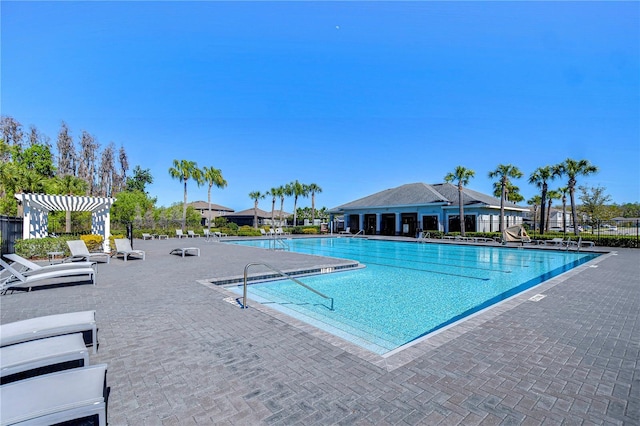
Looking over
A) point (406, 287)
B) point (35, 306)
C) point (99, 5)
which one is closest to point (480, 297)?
point (406, 287)

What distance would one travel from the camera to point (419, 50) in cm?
1791

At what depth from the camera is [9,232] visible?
12.2 meters

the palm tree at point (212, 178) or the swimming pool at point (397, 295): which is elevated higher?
the palm tree at point (212, 178)

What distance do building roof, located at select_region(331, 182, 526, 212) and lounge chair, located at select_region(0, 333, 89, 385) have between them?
29.4 metres

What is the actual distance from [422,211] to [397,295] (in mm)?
24264

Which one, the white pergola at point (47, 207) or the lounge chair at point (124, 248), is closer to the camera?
the lounge chair at point (124, 248)

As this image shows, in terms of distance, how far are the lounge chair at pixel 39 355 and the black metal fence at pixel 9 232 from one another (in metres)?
12.0

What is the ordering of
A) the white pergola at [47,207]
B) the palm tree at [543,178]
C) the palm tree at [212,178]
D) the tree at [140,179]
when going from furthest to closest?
the tree at [140,179] < the palm tree at [212,178] < the palm tree at [543,178] < the white pergola at [47,207]

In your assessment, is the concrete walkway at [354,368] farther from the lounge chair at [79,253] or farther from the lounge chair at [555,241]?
the lounge chair at [555,241]

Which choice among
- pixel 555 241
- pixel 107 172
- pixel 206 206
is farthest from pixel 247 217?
pixel 555 241

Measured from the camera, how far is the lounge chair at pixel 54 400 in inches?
76.3

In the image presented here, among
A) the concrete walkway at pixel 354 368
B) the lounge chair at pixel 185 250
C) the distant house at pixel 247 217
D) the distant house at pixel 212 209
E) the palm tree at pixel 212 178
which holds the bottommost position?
the concrete walkway at pixel 354 368

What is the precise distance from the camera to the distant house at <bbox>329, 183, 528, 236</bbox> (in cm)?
2950

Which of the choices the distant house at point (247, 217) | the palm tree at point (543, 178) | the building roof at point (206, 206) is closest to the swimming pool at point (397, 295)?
the palm tree at point (543, 178)
